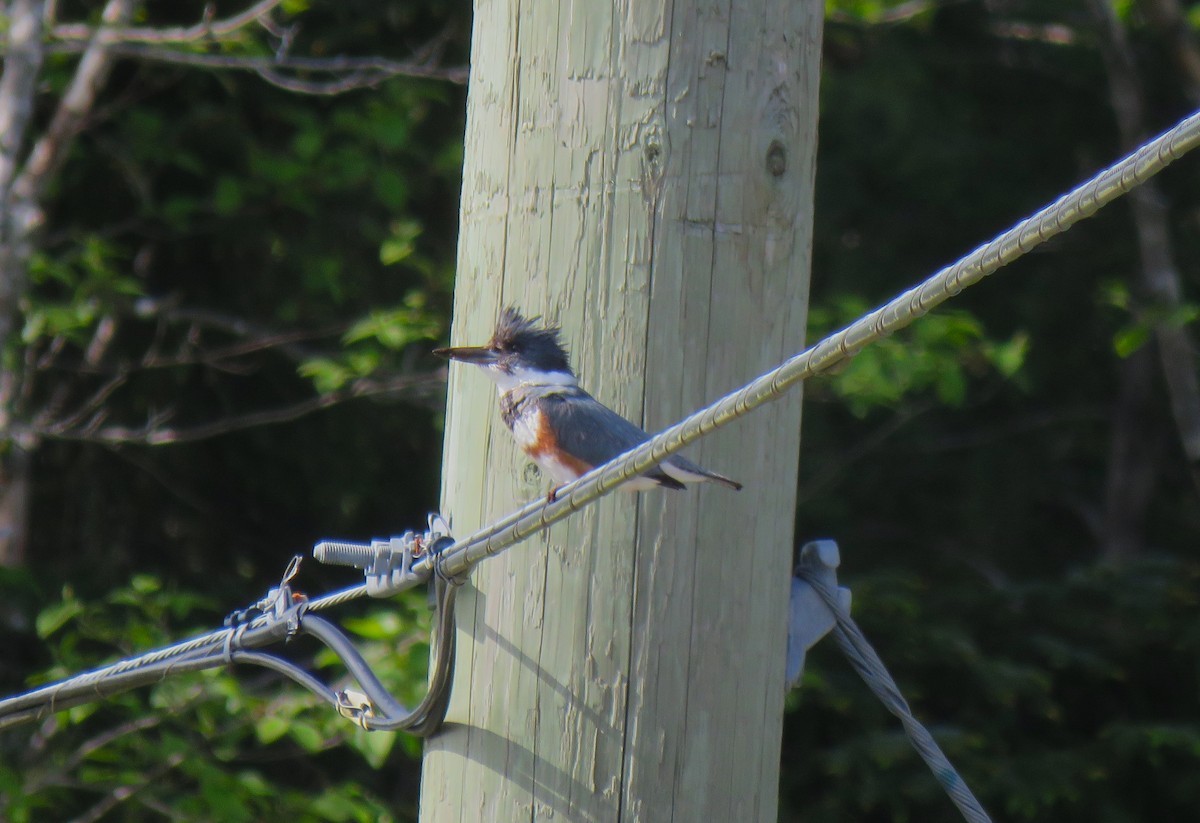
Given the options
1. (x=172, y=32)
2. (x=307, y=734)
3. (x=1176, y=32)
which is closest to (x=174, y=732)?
(x=307, y=734)

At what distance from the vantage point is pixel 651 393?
1.90 m

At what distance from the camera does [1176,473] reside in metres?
7.18

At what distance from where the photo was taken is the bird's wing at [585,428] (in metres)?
2.01

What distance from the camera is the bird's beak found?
199cm

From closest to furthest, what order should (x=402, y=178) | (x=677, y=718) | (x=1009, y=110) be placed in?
(x=677, y=718) → (x=402, y=178) → (x=1009, y=110)

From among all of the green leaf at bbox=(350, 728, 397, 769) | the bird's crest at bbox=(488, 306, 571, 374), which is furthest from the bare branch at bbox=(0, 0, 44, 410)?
the bird's crest at bbox=(488, 306, 571, 374)

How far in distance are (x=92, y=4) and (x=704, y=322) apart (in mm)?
4093

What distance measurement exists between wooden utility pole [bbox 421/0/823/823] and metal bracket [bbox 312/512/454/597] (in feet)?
0.31

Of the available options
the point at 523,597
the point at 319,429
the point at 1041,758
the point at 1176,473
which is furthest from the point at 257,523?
the point at 1176,473

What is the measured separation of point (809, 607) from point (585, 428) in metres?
0.45

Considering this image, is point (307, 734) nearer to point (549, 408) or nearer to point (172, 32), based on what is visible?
point (549, 408)

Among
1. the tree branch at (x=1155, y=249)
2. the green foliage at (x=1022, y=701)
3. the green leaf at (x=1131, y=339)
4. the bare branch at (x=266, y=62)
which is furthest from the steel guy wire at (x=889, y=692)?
the tree branch at (x=1155, y=249)

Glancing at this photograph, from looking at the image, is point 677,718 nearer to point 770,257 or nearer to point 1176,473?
point 770,257

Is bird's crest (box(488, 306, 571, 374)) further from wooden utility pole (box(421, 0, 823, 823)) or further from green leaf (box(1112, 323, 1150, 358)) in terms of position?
green leaf (box(1112, 323, 1150, 358))
